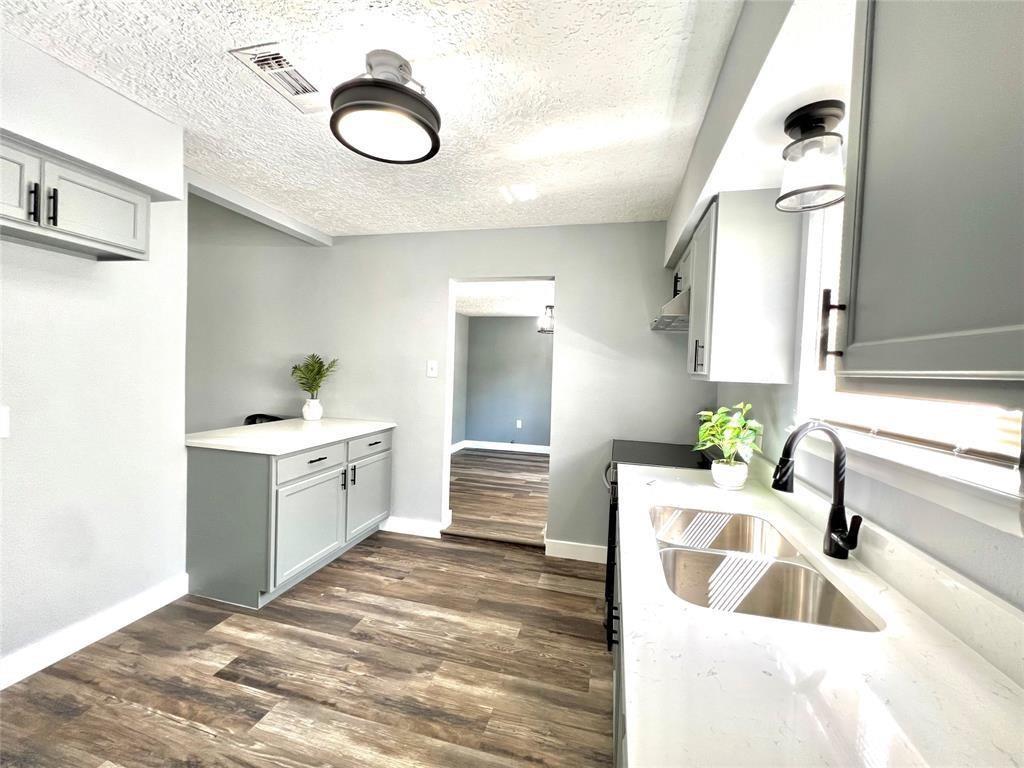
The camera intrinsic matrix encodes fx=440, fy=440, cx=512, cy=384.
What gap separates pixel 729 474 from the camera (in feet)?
6.26

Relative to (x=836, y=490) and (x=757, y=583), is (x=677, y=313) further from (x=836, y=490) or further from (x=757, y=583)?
(x=757, y=583)

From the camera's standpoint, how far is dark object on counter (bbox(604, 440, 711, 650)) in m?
2.13

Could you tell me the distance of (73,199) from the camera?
164 centimetres

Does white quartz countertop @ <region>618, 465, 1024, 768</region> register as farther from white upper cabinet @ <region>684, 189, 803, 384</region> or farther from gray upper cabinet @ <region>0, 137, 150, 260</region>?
gray upper cabinet @ <region>0, 137, 150, 260</region>

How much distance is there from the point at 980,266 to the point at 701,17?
49.5 inches

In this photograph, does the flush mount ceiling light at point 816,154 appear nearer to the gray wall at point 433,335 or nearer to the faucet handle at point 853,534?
the faucet handle at point 853,534

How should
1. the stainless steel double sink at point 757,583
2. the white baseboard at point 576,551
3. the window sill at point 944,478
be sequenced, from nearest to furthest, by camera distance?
the window sill at point 944,478
the stainless steel double sink at point 757,583
the white baseboard at point 576,551

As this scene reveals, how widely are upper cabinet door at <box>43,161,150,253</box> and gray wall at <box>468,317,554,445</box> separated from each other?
558cm

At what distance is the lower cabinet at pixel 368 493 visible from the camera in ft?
10.1

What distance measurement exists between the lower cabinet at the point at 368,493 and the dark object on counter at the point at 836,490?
8.57 feet

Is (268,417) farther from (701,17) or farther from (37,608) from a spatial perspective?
(701,17)

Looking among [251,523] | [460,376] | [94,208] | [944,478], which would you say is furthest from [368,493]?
[460,376]

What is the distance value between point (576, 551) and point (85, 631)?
2.70 meters

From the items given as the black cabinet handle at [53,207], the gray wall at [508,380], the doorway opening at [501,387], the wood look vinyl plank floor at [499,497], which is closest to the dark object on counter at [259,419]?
the wood look vinyl plank floor at [499,497]
